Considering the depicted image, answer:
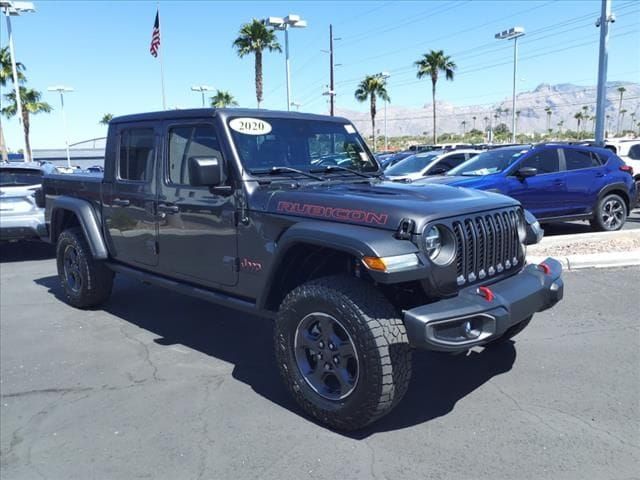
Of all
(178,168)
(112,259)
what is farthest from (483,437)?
(112,259)

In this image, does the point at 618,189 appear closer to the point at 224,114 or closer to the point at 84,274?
the point at 224,114

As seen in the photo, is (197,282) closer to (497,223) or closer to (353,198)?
(353,198)

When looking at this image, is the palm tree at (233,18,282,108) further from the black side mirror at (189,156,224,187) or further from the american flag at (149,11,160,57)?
the black side mirror at (189,156,224,187)

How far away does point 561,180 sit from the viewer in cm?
924

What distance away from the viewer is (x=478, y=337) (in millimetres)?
3086

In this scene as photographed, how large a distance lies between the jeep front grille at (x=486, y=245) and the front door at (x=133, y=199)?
268 centimetres

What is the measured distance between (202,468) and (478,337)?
1.69 meters

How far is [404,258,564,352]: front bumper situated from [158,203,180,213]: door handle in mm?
2288

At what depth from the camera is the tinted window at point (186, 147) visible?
13.8 feet

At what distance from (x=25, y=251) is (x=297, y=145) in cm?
764

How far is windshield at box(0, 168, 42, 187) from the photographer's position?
8.62 metres

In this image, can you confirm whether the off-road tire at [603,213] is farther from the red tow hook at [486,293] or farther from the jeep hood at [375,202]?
the red tow hook at [486,293]

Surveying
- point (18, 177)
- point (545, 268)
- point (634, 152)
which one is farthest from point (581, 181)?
point (18, 177)

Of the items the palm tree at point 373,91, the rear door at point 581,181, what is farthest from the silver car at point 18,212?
the palm tree at point 373,91
